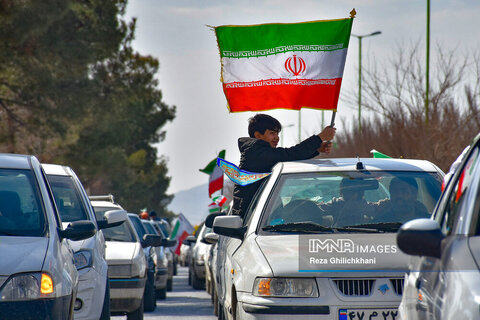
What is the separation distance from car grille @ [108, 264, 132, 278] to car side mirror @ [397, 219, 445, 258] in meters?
8.92

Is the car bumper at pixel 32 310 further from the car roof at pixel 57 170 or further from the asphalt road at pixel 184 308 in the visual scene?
the asphalt road at pixel 184 308

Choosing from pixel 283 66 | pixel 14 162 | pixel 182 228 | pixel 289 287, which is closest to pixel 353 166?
pixel 289 287

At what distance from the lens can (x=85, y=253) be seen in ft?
32.2

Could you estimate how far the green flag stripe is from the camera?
36.1 ft

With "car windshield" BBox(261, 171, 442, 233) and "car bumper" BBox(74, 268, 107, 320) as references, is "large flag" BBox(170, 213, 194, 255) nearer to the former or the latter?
"car bumper" BBox(74, 268, 107, 320)

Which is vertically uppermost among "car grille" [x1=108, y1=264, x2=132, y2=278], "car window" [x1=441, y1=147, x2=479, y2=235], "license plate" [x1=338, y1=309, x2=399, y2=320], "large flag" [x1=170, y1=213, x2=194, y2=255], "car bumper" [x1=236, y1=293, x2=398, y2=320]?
"car window" [x1=441, y1=147, x2=479, y2=235]

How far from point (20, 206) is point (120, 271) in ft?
18.9

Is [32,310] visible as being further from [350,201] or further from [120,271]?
[120,271]

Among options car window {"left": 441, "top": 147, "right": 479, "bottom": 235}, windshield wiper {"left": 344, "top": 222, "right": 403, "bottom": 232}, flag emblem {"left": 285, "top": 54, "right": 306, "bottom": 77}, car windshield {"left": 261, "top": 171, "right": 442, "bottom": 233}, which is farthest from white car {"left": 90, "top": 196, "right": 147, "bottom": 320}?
car window {"left": 441, "top": 147, "right": 479, "bottom": 235}

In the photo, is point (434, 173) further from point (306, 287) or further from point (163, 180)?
point (163, 180)

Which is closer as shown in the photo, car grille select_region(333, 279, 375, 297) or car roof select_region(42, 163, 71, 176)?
car grille select_region(333, 279, 375, 297)

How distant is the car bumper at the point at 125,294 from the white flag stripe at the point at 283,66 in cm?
297

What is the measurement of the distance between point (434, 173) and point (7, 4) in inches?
979

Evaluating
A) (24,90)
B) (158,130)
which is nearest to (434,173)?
(24,90)
